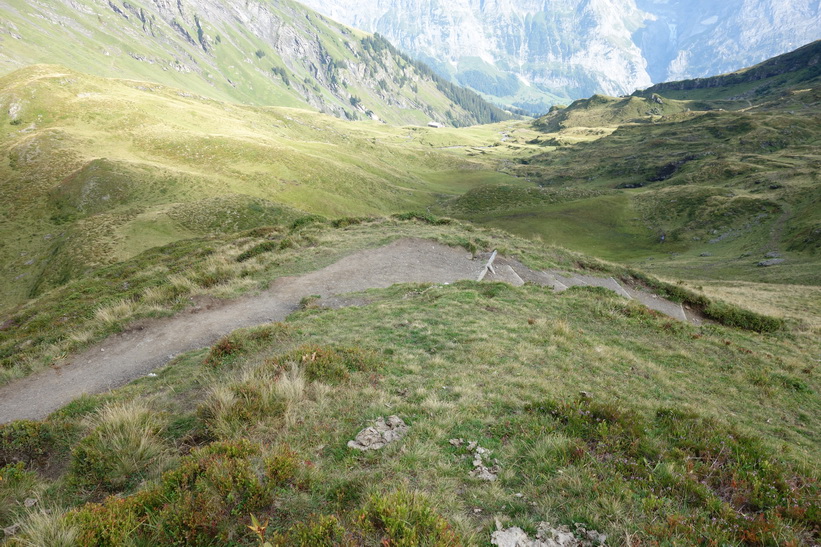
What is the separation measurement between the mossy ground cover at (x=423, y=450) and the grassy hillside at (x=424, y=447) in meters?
0.04

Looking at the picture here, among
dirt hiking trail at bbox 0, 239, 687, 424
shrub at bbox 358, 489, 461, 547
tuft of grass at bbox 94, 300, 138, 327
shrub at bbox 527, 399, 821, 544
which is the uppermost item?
shrub at bbox 527, 399, 821, 544

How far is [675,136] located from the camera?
4754 inches

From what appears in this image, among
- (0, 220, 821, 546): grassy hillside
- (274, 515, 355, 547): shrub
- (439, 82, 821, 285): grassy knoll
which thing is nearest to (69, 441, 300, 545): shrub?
(0, 220, 821, 546): grassy hillside

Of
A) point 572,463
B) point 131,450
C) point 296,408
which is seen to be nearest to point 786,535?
point 572,463

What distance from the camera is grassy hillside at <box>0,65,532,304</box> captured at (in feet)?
125

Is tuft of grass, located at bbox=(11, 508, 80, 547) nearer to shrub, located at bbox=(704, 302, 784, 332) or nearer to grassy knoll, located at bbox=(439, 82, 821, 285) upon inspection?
shrub, located at bbox=(704, 302, 784, 332)

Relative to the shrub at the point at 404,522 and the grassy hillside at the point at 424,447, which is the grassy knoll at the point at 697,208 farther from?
the shrub at the point at 404,522

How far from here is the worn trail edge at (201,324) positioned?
35.8 ft

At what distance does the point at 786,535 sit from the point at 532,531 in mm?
3145

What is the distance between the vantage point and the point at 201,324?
1527 cm

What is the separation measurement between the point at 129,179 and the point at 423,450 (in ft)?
201

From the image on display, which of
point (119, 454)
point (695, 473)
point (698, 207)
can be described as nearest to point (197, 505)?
point (119, 454)

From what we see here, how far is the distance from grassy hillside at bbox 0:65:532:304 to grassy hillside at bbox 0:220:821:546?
117 feet

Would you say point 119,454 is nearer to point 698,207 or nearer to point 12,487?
point 12,487
